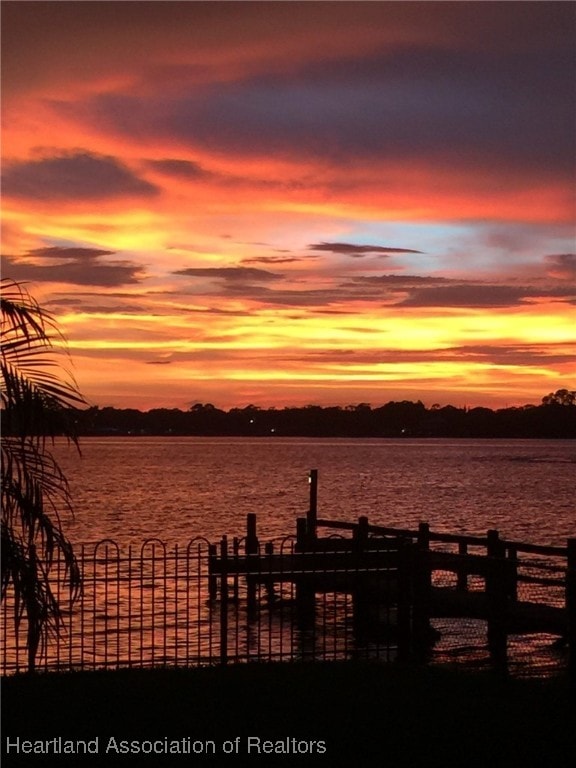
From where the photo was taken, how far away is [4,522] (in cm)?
1030

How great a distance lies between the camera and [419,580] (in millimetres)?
16766

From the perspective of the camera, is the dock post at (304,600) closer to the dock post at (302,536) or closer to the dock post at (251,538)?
the dock post at (302,536)

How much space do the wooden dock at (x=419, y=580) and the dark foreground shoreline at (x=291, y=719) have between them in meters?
1.86

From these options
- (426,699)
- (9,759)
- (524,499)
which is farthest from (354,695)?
(524,499)

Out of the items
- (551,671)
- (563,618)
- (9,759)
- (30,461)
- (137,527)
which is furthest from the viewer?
(137,527)

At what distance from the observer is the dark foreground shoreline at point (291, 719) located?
9.99 meters

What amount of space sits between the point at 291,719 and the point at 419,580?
6.04 metres

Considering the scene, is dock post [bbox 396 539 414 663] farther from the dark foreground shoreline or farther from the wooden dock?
the dark foreground shoreline

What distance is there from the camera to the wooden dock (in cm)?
1662

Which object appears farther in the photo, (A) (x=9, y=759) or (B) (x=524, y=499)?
(B) (x=524, y=499)

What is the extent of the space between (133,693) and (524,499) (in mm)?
83536

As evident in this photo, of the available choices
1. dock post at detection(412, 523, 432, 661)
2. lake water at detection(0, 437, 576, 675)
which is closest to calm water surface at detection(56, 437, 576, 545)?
lake water at detection(0, 437, 576, 675)

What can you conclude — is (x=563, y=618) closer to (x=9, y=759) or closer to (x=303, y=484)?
(x=9, y=759)

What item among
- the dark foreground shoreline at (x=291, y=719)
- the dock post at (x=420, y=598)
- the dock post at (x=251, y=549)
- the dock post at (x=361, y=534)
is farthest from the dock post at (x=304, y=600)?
the dark foreground shoreline at (x=291, y=719)
